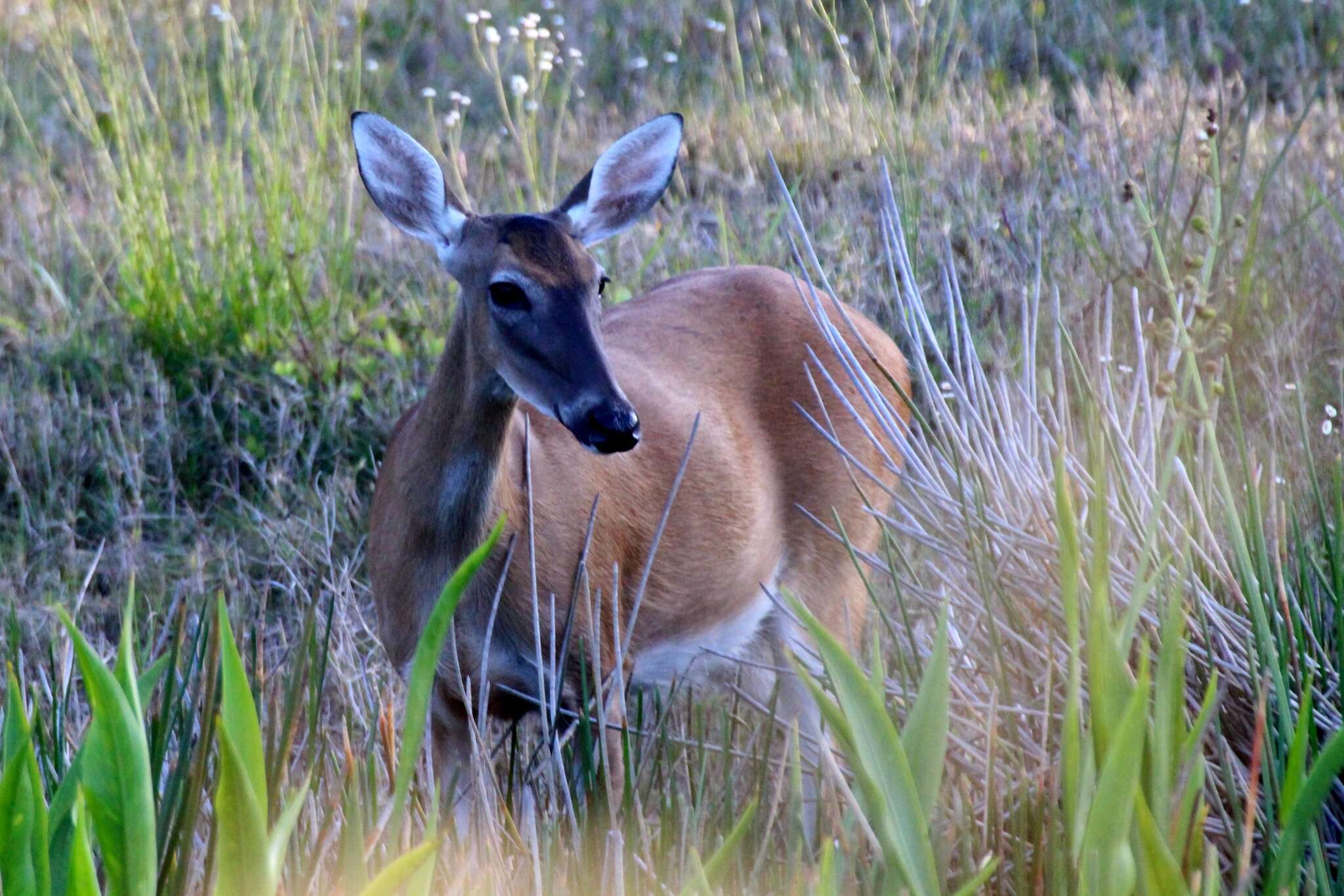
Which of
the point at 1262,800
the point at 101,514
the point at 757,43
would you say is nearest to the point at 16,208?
the point at 101,514

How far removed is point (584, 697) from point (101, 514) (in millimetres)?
3823

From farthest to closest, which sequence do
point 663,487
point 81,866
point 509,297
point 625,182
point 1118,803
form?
point 663,487 < point 625,182 < point 509,297 < point 81,866 < point 1118,803

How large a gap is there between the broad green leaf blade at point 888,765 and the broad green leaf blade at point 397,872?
37 cm

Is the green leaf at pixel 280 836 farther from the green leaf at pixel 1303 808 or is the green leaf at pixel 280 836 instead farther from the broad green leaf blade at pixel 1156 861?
the green leaf at pixel 1303 808

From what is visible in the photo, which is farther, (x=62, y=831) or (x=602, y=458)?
(x=602, y=458)

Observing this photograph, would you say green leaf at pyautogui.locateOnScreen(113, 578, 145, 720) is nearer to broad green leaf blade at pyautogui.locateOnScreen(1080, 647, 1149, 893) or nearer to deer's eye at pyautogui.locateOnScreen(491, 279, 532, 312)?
broad green leaf blade at pyautogui.locateOnScreen(1080, 647, 1149, 893)

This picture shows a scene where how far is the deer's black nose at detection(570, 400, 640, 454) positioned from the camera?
3.40 meters

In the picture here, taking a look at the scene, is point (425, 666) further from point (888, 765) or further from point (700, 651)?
point (700, 651)

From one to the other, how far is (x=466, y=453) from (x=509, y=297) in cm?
38

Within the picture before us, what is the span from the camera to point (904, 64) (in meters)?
8.79

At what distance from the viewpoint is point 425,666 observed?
1422mm

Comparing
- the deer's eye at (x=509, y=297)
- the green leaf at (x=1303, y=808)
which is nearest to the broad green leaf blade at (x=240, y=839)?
the green leaf at (x=1303, y=808)

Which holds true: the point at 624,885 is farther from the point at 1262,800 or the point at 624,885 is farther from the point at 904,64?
the point at 904,64

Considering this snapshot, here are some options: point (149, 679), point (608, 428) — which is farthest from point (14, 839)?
point (608, 428)
